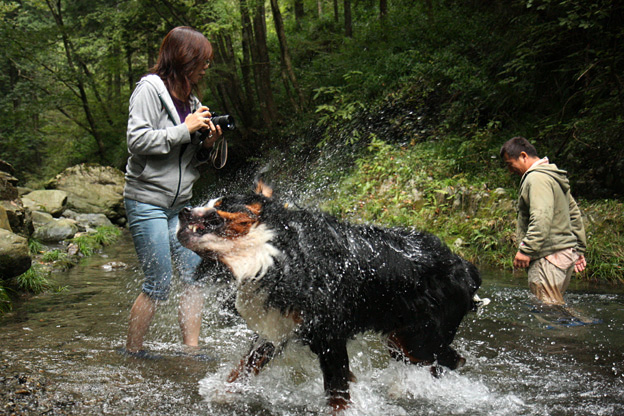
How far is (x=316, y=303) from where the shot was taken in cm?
280

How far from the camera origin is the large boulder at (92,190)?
1551 centimetres

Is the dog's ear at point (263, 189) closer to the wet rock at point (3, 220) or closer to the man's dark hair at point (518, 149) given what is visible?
the man's dark hair at point (518, 149)

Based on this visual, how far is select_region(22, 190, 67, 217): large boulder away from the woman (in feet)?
35.1

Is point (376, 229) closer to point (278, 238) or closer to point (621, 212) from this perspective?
point (278, 238)

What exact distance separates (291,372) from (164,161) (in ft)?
5.91

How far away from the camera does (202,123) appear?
11.8ft

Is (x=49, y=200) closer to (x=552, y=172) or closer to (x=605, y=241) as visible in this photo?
(x=552, y=172)

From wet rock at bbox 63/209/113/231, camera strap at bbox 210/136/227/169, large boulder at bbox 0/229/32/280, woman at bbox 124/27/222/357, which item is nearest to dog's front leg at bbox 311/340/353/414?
woman at bbox 124/27/222/357

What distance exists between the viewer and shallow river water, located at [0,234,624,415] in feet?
10.2

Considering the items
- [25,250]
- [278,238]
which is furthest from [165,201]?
[25,250]

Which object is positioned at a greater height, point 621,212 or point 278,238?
point 278,238

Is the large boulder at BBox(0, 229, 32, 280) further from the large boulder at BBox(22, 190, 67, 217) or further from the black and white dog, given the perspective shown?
the large boulder at BBox(22, 190, 67, 217)

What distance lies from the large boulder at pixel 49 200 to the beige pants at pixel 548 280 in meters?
12.0

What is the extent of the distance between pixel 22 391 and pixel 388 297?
Result: 7.80 feet
